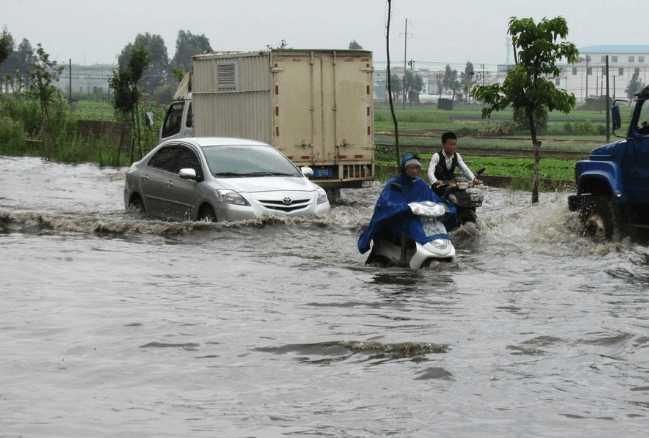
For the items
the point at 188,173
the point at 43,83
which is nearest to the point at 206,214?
the point at 188,173

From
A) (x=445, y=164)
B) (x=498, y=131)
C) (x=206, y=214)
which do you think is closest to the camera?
(x=445, y=164)

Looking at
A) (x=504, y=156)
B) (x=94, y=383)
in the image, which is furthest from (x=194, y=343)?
(x=504, y=156)

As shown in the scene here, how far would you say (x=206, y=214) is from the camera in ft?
64.1

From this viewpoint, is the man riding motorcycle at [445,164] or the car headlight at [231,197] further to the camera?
the car headlight at [231,197]

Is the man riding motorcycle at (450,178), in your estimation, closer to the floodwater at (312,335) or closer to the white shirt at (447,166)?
the white shirt at (447,166)

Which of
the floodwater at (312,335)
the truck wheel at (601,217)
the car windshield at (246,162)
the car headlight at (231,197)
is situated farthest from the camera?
the car windshield at (246,162)

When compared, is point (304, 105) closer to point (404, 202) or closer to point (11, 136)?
point (404, 202)

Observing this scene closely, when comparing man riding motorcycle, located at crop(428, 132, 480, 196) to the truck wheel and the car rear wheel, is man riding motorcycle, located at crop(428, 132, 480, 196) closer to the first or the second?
the truck wheel

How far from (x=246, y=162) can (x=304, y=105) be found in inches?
278

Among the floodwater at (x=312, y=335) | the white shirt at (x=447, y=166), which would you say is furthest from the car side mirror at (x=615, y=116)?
the white shirt at (x=447, y=166)

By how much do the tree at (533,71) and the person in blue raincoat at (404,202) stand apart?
976 cm

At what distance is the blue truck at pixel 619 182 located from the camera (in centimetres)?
1677

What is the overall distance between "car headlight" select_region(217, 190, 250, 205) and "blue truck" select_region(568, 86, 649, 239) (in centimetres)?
456

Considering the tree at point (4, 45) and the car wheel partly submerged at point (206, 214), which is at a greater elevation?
the tree at point (4, 45)
